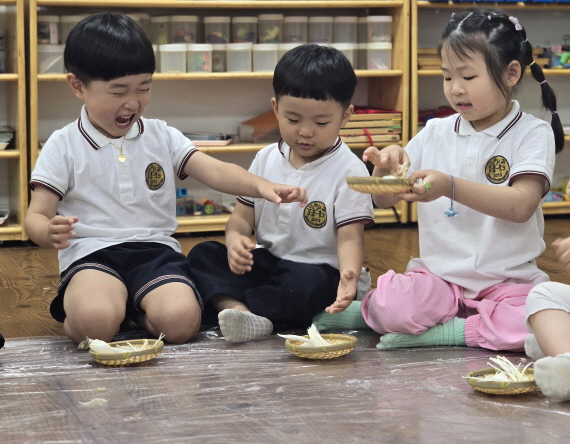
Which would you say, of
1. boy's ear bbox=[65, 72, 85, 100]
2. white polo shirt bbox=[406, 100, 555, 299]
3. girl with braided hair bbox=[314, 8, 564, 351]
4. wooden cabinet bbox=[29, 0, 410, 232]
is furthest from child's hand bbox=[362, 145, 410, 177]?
wooden cabinet bbox=[29, 0, 410, 232]

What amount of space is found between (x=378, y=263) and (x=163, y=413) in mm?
1245

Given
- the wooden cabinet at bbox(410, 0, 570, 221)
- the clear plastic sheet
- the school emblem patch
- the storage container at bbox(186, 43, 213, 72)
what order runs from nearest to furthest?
1. the clear plastic sheet
2. the school emblem patch
3. the storage container at bbox(186, 43, 213, 72)
4. the wooden cabinet at bbox(410, 0, 570, 221)

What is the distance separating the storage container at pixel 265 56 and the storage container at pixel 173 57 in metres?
0.25

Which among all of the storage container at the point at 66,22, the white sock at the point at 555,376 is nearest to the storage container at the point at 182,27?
the storage container at the point at 66,22

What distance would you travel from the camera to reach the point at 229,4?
2672mm

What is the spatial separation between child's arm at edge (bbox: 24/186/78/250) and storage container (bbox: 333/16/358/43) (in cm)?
162

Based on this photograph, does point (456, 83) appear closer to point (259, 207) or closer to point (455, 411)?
point (259, 207)

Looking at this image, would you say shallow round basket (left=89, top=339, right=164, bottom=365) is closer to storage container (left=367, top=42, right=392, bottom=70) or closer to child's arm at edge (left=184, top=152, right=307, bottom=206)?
child's arm at edge (left=184, top=152, right=307, bottom=206)

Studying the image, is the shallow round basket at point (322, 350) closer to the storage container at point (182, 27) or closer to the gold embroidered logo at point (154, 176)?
the gold embroidered logo at point (154, 176)

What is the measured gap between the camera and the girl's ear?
142 cm

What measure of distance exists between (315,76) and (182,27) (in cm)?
143

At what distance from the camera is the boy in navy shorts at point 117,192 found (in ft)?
4.58

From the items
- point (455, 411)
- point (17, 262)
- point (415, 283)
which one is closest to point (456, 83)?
point (415, 283)

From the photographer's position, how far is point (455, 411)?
1.01m
